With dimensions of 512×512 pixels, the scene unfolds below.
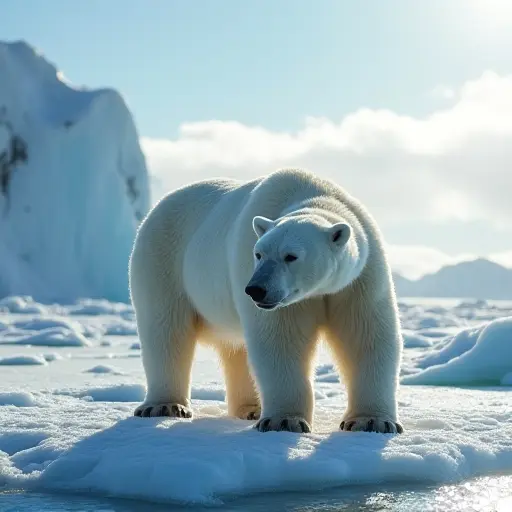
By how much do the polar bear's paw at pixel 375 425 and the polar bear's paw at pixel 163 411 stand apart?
100 cm

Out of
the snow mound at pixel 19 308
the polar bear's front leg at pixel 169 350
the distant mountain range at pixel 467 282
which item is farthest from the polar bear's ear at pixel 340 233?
the distant mountain range at pixel 467 282

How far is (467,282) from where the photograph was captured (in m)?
176

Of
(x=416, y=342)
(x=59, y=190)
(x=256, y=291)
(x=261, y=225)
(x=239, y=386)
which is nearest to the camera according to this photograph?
(x=256, y=291)

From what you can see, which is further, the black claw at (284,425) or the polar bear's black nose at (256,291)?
the black claw at (284,425)

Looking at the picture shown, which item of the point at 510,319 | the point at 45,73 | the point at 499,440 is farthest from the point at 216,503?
the point at 45,73

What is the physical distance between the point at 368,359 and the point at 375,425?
0.97ft

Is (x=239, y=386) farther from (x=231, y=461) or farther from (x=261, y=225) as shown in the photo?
(x=231, y=461)

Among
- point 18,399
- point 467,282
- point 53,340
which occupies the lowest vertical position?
point 18,399

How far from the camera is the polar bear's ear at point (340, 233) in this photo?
3236 mm

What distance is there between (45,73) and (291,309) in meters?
29.9

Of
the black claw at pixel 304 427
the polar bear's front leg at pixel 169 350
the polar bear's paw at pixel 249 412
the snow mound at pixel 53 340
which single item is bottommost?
the black claw at pixel 304 427

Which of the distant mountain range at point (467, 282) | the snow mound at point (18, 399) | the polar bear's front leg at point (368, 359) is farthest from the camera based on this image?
the distant mountain range at point (467, 282)

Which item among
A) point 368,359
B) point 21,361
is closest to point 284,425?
point 368,359

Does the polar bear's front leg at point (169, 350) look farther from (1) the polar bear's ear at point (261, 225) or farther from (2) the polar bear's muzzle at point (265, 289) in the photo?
(2) the polar bear's muzzle at point (265, 289)
